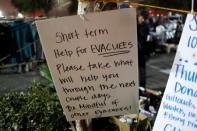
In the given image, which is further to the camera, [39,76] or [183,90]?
[39,76]

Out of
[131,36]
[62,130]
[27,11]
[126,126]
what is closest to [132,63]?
[131,36]

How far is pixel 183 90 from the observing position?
3920 mm

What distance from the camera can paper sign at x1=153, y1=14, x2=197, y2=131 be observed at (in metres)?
3.79

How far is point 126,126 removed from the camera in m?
5.30

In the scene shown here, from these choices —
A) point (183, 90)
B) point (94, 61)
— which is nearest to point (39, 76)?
point (94, 61)

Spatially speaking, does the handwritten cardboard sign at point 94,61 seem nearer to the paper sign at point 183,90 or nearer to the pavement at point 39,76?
the paper sign at point 183,90

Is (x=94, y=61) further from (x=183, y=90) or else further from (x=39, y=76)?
(x=39, y=76)

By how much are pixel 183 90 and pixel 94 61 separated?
2.68 feet

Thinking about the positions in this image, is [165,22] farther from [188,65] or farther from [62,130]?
[188,65]

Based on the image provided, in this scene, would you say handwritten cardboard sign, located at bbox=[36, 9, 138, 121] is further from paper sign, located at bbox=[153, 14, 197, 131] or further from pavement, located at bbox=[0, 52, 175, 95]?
pavement, located at bbox=[0, 52, 175, 95]

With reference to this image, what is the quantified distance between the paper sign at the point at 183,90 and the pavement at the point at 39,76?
6.08m

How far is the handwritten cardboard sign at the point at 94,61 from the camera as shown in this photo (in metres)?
3.77

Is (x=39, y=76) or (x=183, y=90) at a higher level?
(x=183, y=90)

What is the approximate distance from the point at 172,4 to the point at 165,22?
1159 mm
